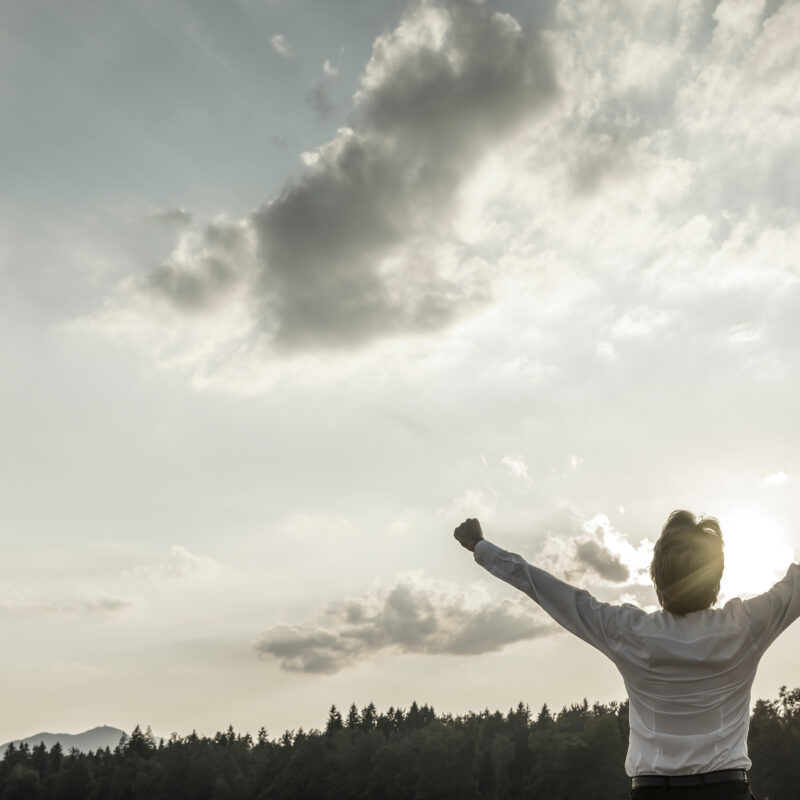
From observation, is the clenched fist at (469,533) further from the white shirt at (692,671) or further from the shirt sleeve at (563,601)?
the white shirt at (692,671)

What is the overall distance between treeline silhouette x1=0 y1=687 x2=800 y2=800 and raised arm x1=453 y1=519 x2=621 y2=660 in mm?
110244

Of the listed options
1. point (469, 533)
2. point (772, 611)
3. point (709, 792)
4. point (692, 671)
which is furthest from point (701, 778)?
point (469, 533)

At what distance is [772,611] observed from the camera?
504 cm

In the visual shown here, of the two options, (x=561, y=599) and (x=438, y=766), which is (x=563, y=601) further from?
(x=438, y=766)

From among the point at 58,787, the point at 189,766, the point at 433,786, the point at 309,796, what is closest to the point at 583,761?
the point at 433,786

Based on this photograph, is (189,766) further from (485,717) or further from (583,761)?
(583,761)

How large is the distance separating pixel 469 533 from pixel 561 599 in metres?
0.88

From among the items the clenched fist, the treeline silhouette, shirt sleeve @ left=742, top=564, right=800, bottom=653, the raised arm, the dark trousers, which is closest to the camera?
the dark trousers

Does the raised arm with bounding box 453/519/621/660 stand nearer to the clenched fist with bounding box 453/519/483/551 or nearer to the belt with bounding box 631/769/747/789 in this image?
the clenched fist with bounding box 453/519/483/551

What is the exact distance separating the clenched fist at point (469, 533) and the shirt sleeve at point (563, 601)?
0.31 metres

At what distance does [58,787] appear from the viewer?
19562 centimetres

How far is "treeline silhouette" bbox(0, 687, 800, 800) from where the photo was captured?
369ft

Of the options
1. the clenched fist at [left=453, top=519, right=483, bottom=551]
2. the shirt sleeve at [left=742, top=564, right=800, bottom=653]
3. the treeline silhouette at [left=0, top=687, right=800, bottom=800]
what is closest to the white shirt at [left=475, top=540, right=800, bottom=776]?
the shirt sleeve at [left=742, top=564, right=800, bottom=653]

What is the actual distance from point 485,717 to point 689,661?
200 m
